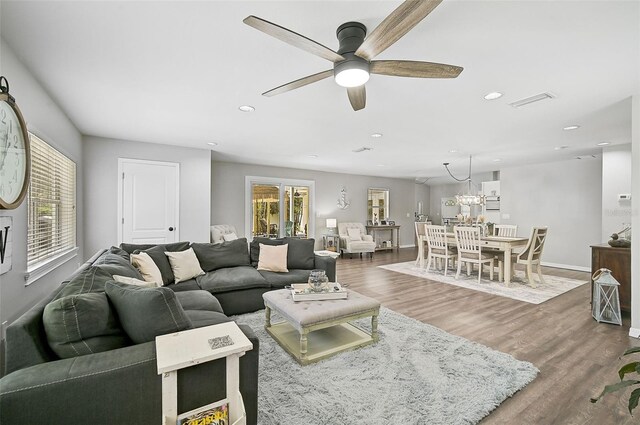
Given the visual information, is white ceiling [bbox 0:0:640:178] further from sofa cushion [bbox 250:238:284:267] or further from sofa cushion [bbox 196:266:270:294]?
sofa cushion [bbox 196:266:270:294]

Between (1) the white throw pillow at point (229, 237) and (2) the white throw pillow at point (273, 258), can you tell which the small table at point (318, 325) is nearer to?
(2) the white throw pillow at point (273, 258)

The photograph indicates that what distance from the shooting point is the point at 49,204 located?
3064mm

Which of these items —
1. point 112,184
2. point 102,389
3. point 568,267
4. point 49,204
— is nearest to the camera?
point 102,389

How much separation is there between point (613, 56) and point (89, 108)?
5.12 metres

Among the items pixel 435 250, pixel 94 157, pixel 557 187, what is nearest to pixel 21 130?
pixel 94 157

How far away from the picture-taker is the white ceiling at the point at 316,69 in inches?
66.9

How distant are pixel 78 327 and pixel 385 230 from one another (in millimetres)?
9151

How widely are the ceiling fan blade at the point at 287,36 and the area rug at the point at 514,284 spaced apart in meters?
4.34

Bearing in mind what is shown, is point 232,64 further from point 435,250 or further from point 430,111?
point 435,250

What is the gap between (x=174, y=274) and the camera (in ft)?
11.0

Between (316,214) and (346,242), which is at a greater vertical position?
(316,214)

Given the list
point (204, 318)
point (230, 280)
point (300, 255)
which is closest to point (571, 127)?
point (300, 255)

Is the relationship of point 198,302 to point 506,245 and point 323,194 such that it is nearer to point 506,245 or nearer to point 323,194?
point 506,245

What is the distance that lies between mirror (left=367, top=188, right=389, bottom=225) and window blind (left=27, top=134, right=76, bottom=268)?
25.1ft
